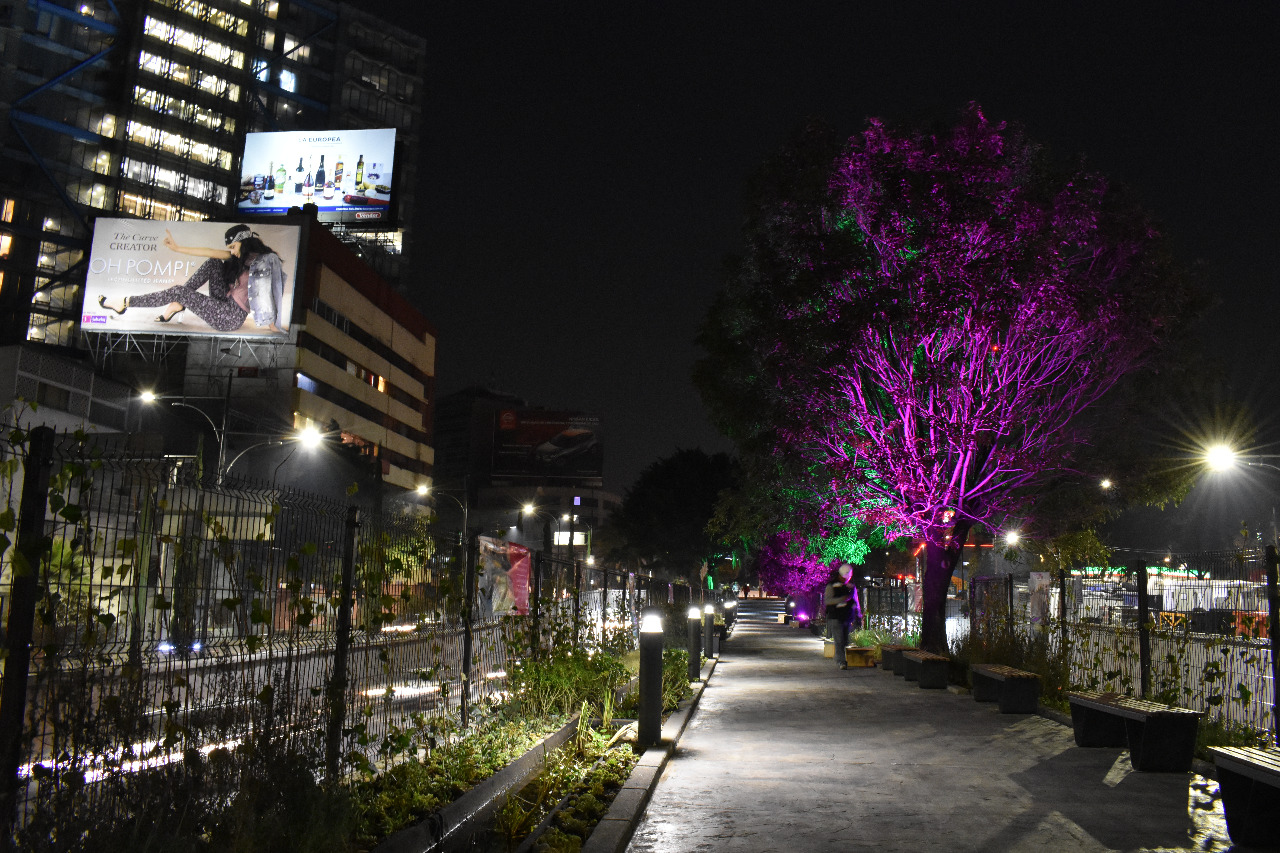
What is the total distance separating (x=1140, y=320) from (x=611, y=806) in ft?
58.5

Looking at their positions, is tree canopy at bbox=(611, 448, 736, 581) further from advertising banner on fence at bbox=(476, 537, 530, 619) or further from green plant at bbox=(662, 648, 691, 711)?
advertising banner on fence at bbox=(476, 537, 530, 619)

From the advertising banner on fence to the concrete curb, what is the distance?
2.16m

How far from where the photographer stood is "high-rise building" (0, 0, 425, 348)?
249 ft

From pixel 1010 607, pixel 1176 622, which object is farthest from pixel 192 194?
pixel 1176 622

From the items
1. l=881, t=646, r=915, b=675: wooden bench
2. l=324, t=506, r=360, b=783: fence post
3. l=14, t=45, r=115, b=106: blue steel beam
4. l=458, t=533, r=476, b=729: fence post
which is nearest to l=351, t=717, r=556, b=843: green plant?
l=324, t=506, r=360, b=783: fence post

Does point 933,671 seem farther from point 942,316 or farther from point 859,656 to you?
point 942,316

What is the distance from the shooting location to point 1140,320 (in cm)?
2155

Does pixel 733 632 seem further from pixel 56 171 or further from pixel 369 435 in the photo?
pixel 56 171

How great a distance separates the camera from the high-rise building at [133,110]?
7594 centimetres

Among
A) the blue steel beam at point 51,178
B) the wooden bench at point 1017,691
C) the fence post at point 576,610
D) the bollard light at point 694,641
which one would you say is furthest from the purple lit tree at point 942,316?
the blue steel beam at point 51,178

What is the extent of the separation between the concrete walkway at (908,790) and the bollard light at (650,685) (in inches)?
14.6

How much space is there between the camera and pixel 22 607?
14.4 feet

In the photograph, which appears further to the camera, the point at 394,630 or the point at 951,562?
the point at 951,562

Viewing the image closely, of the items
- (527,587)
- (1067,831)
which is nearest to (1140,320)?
(527,587)
